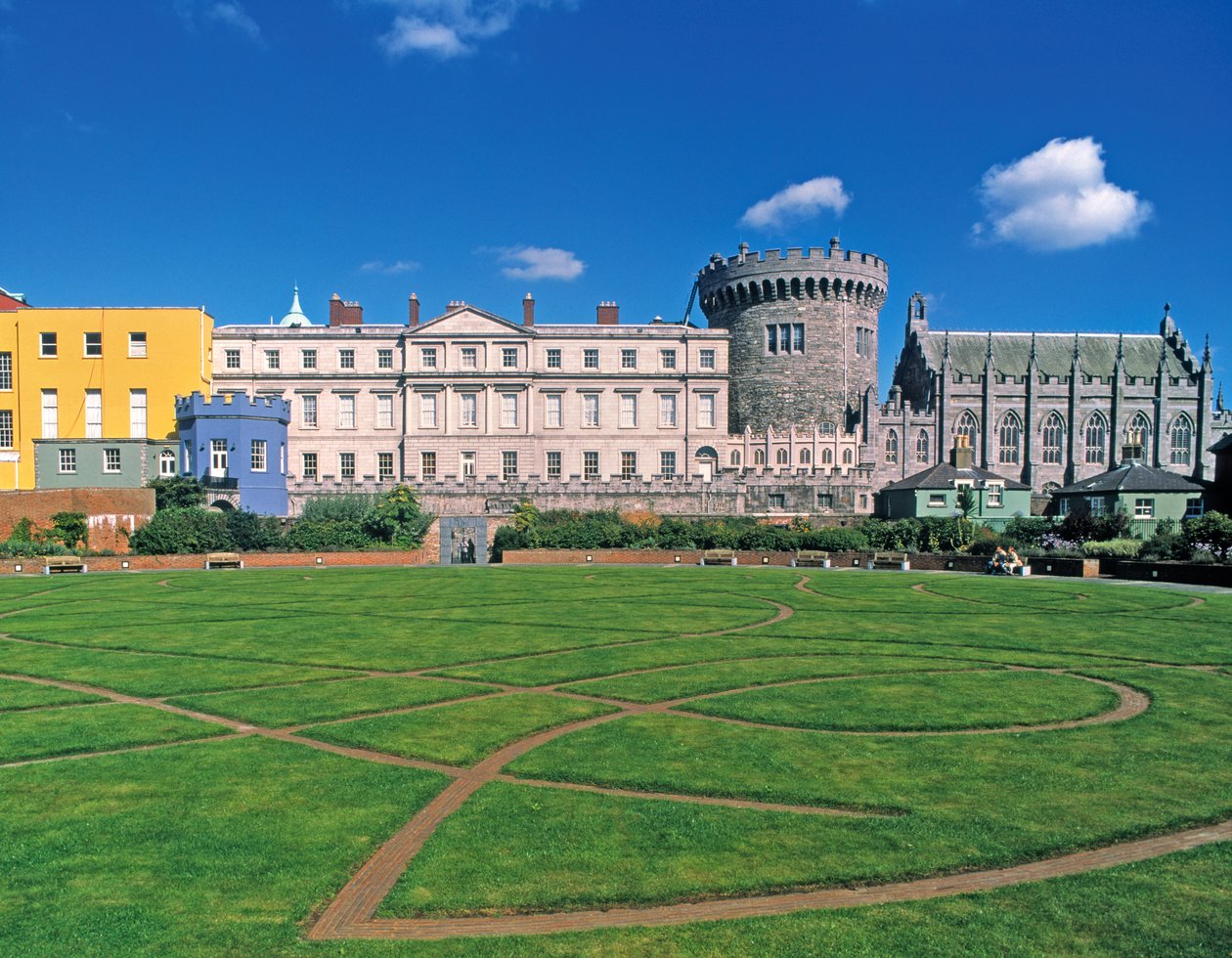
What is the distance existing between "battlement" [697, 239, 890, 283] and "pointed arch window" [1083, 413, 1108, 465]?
19.1 meters

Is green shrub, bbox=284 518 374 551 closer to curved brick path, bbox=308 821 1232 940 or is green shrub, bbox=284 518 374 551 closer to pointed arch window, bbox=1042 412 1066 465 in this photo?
curved brick path, bbox=308 821 1232 940

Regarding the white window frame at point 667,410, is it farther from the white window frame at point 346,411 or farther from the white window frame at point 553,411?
the white window frame at point 346,411

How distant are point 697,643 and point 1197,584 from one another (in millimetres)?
22041

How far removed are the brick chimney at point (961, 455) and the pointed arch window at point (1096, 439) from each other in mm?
9454

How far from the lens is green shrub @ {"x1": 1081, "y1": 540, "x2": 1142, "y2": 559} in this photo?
36094 mm

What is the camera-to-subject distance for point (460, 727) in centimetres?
1170

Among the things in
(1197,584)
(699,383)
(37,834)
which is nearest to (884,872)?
(37,834)

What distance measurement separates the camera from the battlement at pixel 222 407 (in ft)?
170

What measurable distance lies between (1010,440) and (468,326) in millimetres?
41289

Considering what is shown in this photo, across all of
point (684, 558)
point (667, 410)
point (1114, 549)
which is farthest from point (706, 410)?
point (1114, 549)

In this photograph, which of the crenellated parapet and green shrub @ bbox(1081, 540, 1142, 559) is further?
the crenellated parapet

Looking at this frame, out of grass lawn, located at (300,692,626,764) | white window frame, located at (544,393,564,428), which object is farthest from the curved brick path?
white window frame, located at (544,393,564,428)

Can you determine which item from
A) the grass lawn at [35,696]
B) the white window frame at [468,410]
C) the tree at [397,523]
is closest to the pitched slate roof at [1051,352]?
the white window frame at [468,410]

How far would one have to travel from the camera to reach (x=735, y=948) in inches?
253
